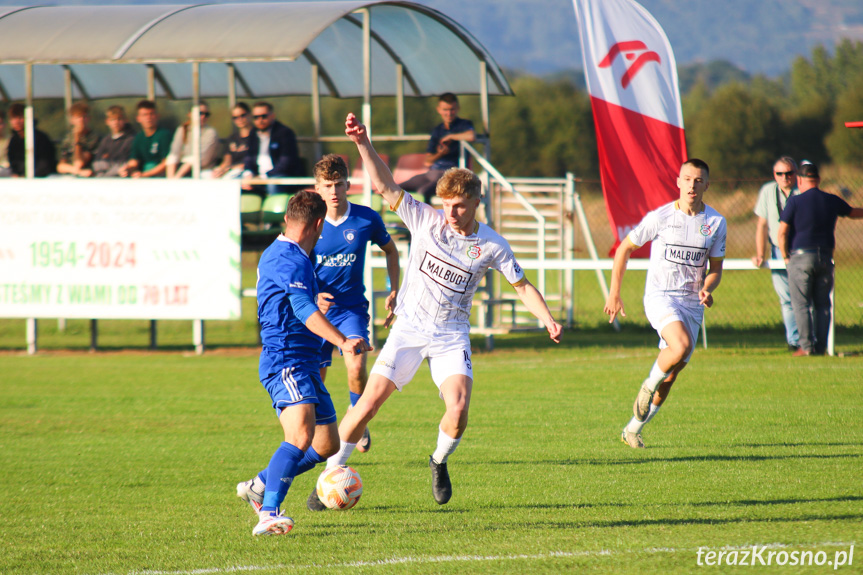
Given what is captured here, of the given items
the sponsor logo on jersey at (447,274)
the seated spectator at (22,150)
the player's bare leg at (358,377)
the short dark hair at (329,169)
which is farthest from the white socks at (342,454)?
the seated spectator at (22,150)

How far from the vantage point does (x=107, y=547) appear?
504 centimetres

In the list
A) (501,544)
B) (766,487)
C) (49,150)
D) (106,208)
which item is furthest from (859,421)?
(49,150)

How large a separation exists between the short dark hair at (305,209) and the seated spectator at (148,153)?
1020 centimetres

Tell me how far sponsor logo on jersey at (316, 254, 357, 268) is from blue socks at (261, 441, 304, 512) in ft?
7.77

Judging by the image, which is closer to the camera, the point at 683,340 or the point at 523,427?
the point at 683,340

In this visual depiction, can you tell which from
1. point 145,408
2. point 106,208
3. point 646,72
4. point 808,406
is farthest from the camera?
point 106,208

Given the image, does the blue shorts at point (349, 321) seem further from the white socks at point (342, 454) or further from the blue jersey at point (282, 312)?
the blue jersey at point (282, 312)

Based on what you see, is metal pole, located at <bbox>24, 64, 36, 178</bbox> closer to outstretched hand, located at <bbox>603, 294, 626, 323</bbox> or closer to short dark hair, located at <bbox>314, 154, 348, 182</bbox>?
short dark hair, located at <bbox>314, 154, 348, 182</bbox>

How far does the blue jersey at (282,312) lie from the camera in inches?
204

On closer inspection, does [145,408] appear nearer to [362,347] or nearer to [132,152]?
[362,347]

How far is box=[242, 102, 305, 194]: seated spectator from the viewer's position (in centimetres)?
1438

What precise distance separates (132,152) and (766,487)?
11.8 metres

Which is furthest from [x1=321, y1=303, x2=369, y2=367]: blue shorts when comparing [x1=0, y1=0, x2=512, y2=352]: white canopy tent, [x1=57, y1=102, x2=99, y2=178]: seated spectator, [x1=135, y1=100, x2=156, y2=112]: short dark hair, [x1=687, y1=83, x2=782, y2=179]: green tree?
[x1=687, y1=83, x2=782, y2=179]: green tree

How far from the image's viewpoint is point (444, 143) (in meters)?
14.2
